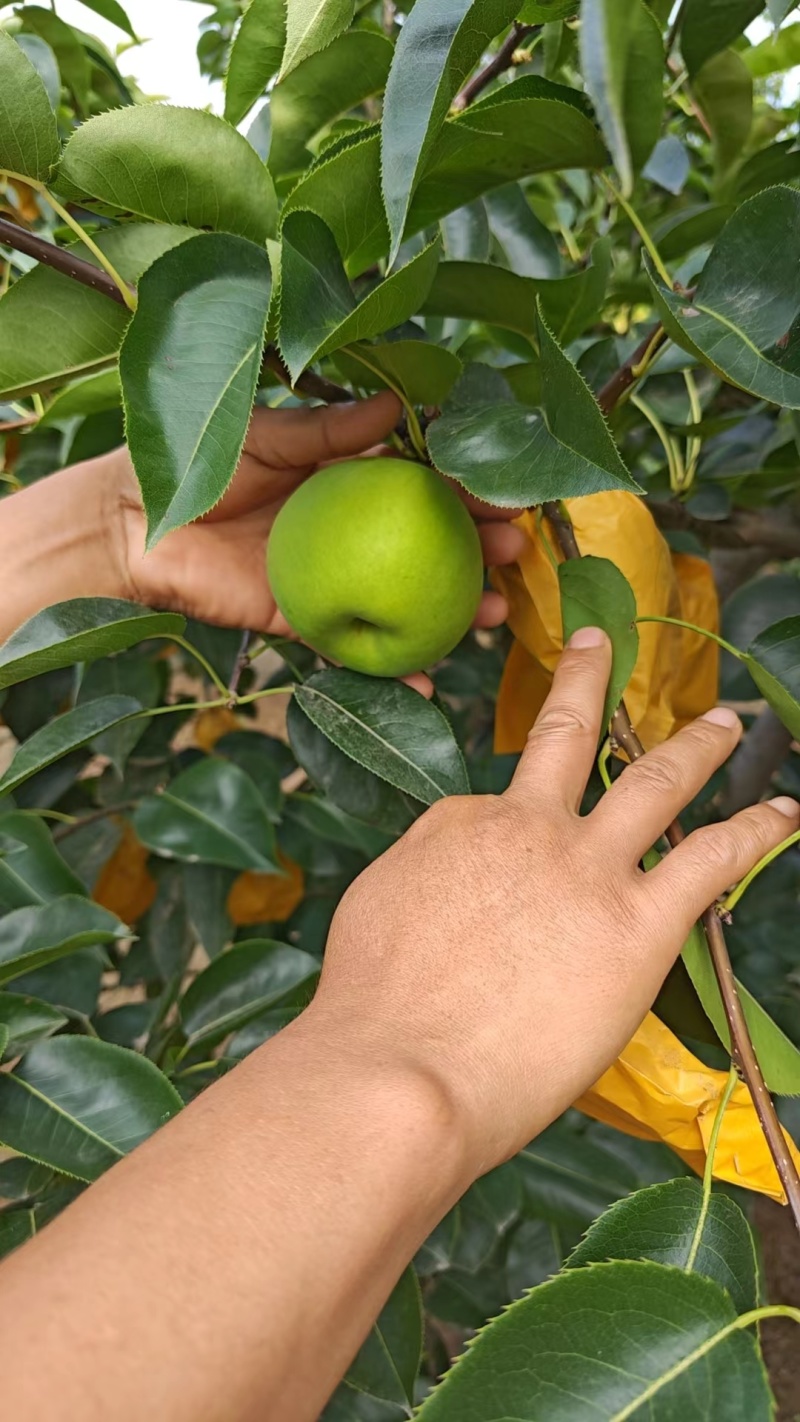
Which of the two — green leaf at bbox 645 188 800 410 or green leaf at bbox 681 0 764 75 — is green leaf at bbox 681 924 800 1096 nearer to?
green leaf at bbox 645 188 800 410

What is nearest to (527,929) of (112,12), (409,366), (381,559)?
(381,559)

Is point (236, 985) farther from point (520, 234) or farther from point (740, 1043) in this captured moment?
point (520, 234)

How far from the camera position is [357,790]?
2.38ft

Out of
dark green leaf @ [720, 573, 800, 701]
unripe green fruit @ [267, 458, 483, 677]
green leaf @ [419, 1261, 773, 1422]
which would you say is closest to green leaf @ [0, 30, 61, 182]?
unripe green fruit @ [267, 458, 483, 677]

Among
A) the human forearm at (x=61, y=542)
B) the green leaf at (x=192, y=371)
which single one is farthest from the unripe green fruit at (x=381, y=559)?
the human forearm at (x=61, y=542)

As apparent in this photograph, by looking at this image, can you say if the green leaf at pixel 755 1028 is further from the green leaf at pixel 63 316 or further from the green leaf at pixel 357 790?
the green leaf at pixel 63 316

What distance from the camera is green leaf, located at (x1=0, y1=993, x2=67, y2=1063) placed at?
685 millimetres

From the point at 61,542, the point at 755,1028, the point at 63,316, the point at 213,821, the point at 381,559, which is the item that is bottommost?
the point at 213,821

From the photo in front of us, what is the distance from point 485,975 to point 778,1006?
2.10ft

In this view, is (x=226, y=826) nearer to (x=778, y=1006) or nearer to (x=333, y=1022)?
(x=333, y=1022)

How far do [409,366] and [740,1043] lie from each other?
0.43 metres

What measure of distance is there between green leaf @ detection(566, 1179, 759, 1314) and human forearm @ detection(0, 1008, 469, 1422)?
0.10 metres

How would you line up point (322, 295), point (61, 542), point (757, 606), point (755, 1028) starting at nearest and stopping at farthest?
point (322, 295)
point (755, 1028)
point (61, 542)
point (757, 606)

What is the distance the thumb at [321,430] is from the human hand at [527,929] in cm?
23
